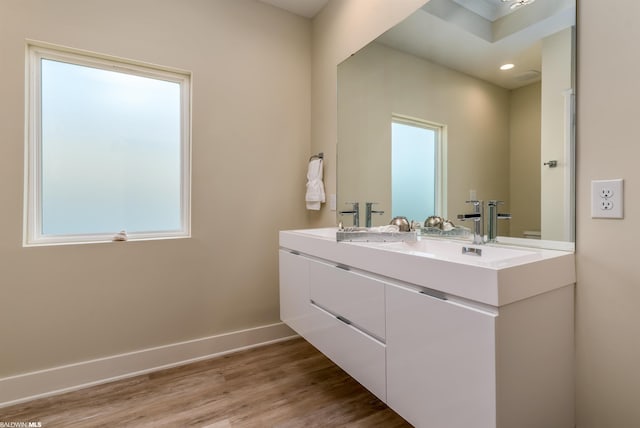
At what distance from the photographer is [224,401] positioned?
5.45 feet

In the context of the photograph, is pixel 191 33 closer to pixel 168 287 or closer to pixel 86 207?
pixel 86 207

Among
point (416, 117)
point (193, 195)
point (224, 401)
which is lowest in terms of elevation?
point (224, 401)

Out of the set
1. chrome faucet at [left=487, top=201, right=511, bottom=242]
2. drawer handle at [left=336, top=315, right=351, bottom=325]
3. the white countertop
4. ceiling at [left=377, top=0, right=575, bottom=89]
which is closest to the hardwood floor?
drawer handle at [left=336, top=315, right=351, bottom=325]

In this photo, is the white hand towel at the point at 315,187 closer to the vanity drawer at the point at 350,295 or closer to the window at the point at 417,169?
the window at the point at 417,169

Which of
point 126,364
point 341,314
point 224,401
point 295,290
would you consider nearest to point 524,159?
point 341,314

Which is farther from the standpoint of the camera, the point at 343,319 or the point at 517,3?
the point at 343,319

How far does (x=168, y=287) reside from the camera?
2.04 m

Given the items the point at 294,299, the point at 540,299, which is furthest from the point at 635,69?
the point at 294,299

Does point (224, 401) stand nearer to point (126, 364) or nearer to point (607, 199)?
point (126, 364)

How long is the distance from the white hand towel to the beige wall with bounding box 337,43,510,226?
18cm

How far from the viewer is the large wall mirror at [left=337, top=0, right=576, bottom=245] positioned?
3.74ft

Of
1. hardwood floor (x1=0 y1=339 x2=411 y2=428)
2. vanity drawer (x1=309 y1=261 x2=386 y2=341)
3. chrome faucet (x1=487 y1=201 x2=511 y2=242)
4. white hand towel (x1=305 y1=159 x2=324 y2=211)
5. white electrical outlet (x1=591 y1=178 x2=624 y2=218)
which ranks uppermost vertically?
white hand towel (x1=305 y1=159 x2=324 y2=211)

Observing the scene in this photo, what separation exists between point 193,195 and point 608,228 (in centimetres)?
212

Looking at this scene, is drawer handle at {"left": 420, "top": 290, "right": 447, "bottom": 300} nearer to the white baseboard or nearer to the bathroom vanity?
the bathroom vanity
